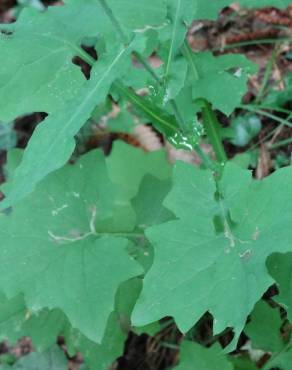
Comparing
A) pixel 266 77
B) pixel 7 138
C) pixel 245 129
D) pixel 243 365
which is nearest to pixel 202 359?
pixel 243 365

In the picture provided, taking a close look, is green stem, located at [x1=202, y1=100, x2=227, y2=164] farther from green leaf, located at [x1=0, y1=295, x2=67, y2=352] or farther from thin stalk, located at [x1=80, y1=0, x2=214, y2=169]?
green leaf, located at [x1=0, y1=295, x2=67, y2=352]

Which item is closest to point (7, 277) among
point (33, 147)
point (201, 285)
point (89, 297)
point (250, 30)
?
point (89, 297)

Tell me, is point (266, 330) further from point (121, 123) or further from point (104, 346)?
point (121, 123)

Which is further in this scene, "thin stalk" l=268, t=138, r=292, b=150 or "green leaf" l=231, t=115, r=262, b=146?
"green leaf" l=231, t=115, r=262, b=146

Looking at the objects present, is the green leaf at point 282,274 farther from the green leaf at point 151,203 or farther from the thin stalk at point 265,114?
the thin stalk at point 265,114

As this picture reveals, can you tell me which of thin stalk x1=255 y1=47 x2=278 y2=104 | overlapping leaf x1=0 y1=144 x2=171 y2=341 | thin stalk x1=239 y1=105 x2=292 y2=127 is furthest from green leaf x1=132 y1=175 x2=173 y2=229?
thin stalk x1=255 y1=47 x2=278 y2=104
